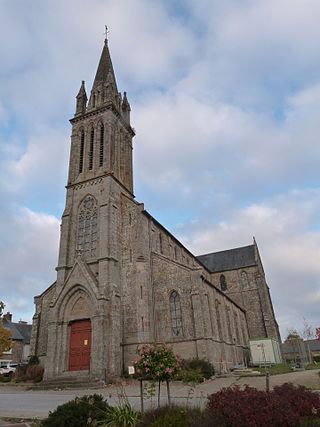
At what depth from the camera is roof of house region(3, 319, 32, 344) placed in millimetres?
53750

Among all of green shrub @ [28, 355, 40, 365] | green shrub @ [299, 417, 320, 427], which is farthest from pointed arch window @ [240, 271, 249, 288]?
green shrub @ [299, 417, 320, 427]

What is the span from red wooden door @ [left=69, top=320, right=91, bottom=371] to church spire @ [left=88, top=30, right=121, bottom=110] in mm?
21708

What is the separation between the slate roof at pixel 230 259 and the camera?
→ 51175 mm

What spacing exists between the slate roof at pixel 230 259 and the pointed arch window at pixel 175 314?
27.0 meters

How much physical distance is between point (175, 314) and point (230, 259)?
29684 millimetres

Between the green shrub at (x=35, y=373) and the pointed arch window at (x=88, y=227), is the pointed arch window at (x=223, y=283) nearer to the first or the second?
the pointed arch window at (x=88, y=227)

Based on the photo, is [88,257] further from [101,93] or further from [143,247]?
[101,93]

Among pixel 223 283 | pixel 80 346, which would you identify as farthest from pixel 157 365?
pixel 223 283

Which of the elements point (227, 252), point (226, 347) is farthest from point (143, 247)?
point (227, 252)

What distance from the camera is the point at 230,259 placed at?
5319cm

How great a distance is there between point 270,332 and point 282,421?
4169cm

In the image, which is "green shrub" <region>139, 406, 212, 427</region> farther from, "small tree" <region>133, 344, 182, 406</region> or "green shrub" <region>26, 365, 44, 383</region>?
"green shrub" <region>26, 365, 44, 383</region>

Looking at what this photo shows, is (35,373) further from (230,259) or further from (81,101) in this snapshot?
(230,259)

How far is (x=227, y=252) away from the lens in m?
55.2
